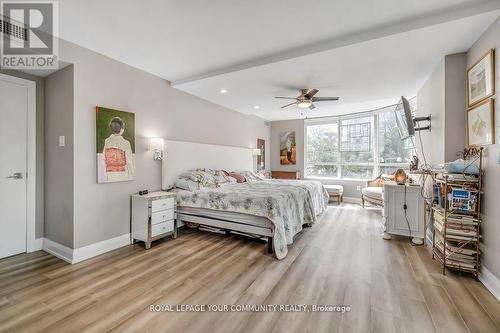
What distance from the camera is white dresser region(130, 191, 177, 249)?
3.08m

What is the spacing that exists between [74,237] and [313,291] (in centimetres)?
284

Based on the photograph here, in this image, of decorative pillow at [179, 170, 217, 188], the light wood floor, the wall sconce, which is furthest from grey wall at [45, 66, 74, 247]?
decorative pillow at [179, 170, 217, 188]

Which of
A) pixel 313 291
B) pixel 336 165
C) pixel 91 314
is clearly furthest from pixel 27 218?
pixel 336 165

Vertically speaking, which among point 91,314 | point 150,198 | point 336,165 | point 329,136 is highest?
point 329,136

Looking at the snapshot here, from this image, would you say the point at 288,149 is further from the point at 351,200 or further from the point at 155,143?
the point at 155,143

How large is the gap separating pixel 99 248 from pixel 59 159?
128 cm

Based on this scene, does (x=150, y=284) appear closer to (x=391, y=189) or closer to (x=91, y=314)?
(x=91, y=314)

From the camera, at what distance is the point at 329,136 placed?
22.8 ft

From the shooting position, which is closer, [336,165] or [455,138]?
[455,138]

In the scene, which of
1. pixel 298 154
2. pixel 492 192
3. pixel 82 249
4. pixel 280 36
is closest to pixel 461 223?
pixel 492 192

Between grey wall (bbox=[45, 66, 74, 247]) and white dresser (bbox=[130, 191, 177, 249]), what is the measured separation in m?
0.74

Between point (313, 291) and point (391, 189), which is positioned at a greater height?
point (391, 189)

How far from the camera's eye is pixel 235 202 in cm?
320

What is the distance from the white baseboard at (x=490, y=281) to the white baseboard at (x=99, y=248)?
423 cm
